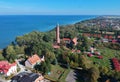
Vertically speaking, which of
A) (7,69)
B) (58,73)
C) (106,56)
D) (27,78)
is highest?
(7,69)

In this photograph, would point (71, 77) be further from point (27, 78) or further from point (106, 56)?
point (106, 56)

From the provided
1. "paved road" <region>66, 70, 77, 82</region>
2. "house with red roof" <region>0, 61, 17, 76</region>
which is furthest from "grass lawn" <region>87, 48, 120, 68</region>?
"house with red roof" <region>0, 61, 17, 76</region>

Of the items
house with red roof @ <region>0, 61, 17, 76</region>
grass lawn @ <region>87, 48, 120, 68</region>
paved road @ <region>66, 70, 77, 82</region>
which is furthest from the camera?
grass lawn @ <region>87, 48, 120, 68</region>

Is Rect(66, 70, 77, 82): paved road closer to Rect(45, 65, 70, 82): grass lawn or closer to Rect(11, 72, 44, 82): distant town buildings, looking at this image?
Rect(45, 65, 70, 82): grass lawn

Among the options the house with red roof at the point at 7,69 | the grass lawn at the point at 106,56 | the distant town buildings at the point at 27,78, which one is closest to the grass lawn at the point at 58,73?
the distant town buildings at the point at 27,78

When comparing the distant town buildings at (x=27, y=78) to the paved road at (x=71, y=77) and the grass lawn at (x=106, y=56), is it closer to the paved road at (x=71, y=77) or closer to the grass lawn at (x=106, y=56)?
the paved road at (x=71, y=77)

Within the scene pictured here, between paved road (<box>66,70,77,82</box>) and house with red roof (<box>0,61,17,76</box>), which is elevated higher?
house with red roof (<box>0,61,17,76</box>)

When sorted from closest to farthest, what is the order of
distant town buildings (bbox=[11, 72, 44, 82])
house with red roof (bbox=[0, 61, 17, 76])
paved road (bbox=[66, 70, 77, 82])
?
distant town buildings (bbox=[11, 72, 44, 82]) < paved road (bbox=[66, 70, 77, 82]) < house with red roof (bbox=[0, 61, 17, 76])

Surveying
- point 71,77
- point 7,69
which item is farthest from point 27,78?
point 71,77

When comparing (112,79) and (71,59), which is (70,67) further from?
(112,79)
